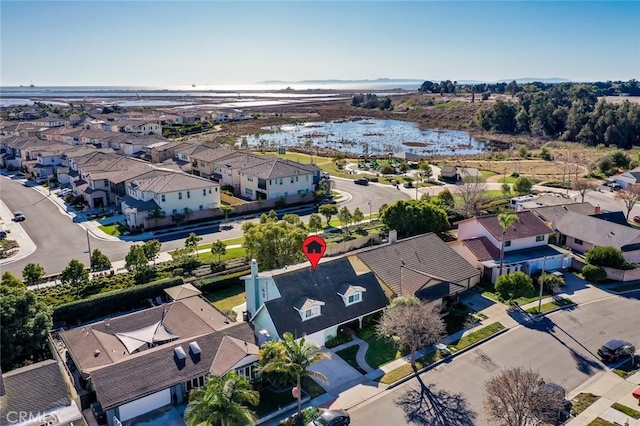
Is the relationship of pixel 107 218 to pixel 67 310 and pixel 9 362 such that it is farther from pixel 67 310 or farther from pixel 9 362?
pixel 9 362

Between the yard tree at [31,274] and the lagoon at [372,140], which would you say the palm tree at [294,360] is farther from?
the lagoon at [372,140]

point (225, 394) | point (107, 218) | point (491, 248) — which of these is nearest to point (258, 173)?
point (107, 218)

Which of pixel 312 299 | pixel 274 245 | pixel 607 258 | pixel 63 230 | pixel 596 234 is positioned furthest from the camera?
pixel 63 230

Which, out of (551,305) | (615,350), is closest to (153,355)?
(615,350)

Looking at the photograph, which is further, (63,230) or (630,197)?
(630,197)

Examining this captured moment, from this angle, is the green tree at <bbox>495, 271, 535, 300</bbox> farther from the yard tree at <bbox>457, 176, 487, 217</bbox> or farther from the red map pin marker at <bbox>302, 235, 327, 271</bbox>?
the yard tree at <bbox>457, 176, 487, 217</bbox>

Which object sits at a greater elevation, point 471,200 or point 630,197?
point 630,197

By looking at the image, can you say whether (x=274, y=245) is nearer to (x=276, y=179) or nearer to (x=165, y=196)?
(x=165, y=196)

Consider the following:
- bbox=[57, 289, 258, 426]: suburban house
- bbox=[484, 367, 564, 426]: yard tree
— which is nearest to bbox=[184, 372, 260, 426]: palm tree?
bbox=[57, 289, 258, 426]: suburban house
